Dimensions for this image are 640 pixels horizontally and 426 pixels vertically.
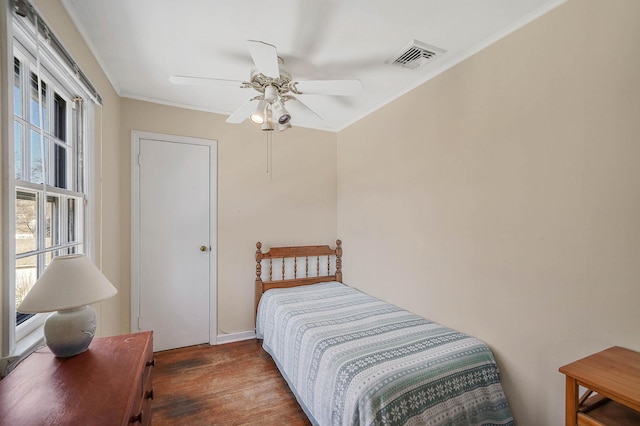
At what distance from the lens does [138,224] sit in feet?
8.61

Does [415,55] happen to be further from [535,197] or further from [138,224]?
[138,224]

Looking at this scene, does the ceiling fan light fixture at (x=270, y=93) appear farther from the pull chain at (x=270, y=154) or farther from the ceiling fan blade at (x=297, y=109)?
the pull chain at (x=270, y=154)

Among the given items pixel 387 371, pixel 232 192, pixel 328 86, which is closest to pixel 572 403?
pixel 387 371

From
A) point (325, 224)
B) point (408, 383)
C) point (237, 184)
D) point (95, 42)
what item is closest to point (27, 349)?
point (408, 383)

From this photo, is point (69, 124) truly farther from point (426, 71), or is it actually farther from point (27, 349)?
point (426, 71)

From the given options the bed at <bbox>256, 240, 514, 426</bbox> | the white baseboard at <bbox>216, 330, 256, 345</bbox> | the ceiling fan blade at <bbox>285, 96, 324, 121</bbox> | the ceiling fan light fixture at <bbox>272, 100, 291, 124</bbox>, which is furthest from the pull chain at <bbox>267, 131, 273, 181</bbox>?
the white baseboard at <bbox>216, 330, 256, 345</bbox>

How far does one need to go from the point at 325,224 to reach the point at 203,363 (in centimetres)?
196

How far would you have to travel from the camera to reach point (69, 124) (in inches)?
65.6

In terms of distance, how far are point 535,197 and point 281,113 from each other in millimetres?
1646

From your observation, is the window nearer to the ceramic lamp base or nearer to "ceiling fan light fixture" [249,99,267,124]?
the ceramic lamp base

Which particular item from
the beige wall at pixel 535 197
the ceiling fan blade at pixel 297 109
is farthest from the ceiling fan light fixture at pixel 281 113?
the beige wall at pixel 535 197

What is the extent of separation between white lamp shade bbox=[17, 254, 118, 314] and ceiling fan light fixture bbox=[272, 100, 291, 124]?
1.37m

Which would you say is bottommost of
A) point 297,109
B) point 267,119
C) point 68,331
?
point 68,331

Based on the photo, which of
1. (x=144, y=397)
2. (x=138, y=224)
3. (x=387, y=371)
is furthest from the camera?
(x=138, y=224)
